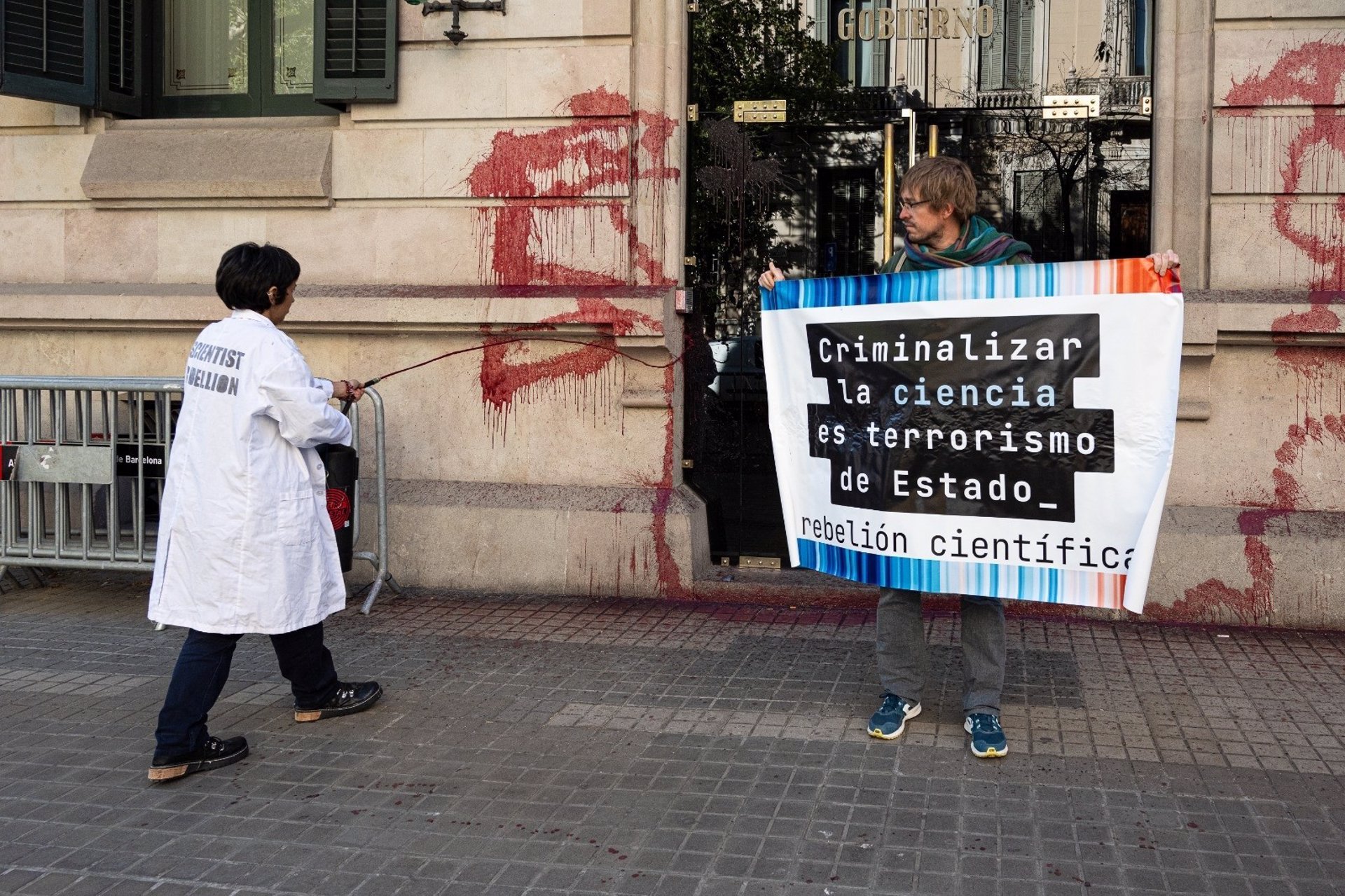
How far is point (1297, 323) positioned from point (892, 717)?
3.36m

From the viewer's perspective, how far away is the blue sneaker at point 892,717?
16.6 feet

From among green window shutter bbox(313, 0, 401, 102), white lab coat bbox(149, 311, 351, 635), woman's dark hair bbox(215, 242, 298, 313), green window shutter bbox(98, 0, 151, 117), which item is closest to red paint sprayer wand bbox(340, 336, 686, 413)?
green window shutter bbox(313, 0, 401, 102)

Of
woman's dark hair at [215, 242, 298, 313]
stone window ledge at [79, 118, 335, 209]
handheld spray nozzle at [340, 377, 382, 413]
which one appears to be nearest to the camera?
woman's dark hair at [215, 242, 298, 313]

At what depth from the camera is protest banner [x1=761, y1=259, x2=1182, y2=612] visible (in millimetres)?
4801

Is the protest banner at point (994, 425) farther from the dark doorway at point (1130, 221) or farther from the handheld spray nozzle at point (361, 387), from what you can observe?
the dark doorway at point (1130, 221)

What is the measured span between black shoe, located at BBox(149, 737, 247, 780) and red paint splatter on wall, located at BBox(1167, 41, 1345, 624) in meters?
4.53

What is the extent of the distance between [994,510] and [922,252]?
99 cm

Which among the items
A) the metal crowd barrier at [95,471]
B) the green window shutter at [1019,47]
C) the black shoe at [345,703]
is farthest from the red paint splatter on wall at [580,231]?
the black shoe at [345,703]

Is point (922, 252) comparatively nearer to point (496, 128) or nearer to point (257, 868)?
point (257, 868)

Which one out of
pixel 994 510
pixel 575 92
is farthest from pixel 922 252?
pixel 575 92

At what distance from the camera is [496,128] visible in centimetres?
798

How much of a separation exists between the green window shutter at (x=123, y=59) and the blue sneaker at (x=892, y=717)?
623cm

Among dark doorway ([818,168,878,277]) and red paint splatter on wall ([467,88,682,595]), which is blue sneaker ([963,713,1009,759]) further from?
dark doorway ([818,168,878,277])

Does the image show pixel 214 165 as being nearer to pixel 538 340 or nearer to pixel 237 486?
pixel 538 340
